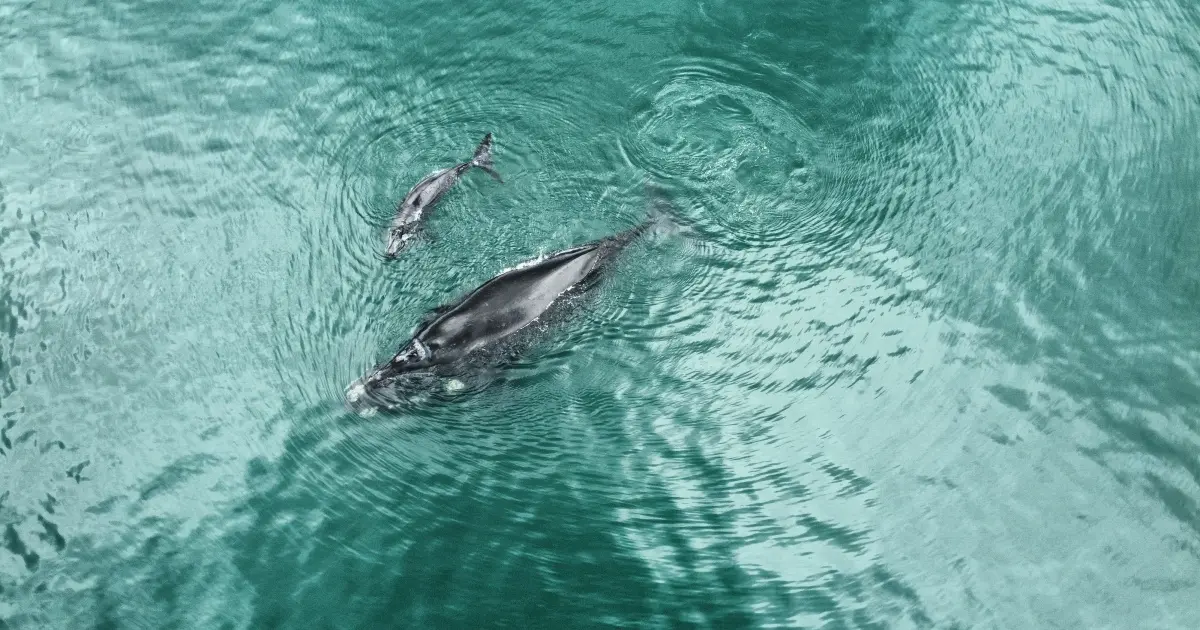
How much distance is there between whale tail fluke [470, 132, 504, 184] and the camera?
6477 mm

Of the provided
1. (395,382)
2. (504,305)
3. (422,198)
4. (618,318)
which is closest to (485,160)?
(422,198)

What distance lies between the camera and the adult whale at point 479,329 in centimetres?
546

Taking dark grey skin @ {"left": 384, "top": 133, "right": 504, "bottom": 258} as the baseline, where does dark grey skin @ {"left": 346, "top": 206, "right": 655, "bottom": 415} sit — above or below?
below

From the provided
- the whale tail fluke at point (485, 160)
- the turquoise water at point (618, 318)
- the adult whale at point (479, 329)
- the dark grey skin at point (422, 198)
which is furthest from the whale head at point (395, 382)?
the whale tail fluke at point (485, 160)

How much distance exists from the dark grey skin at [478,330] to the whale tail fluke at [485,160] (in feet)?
2.82

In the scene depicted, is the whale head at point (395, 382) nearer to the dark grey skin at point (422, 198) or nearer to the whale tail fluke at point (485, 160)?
the dark grey skin at point (422, 198)

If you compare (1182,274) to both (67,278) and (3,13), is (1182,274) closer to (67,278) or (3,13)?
(67,278)

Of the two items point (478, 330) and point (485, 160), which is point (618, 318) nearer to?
point (478, 330)

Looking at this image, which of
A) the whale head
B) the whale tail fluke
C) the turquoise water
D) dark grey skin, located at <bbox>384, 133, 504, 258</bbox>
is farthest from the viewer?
the whale tail fluke

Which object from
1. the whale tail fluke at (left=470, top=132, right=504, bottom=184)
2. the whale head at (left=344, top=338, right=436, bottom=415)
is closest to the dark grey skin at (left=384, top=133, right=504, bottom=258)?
the whale tail fluke at (left=470, top=132, right=504, bottom=184)

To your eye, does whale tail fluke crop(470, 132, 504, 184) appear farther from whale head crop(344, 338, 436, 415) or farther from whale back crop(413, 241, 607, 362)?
whale head crop(344, 338, 436, 415)

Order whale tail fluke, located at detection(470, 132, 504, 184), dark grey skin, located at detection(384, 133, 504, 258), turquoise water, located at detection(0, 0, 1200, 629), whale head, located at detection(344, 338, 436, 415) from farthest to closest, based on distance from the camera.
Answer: whale tail fluke, located at detection(470, 132, 504, 184) → dark grey skin, located at detection(384, 133, 504, 258) → whale head, located at detection(344, 338, 436, 415) → turquoise water, located at detection(0, 0, 1200, 629)

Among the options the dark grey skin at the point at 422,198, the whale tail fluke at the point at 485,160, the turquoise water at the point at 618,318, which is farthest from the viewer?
the whale tail fluke at the point at 485,160

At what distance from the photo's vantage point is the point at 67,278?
6012 mm
